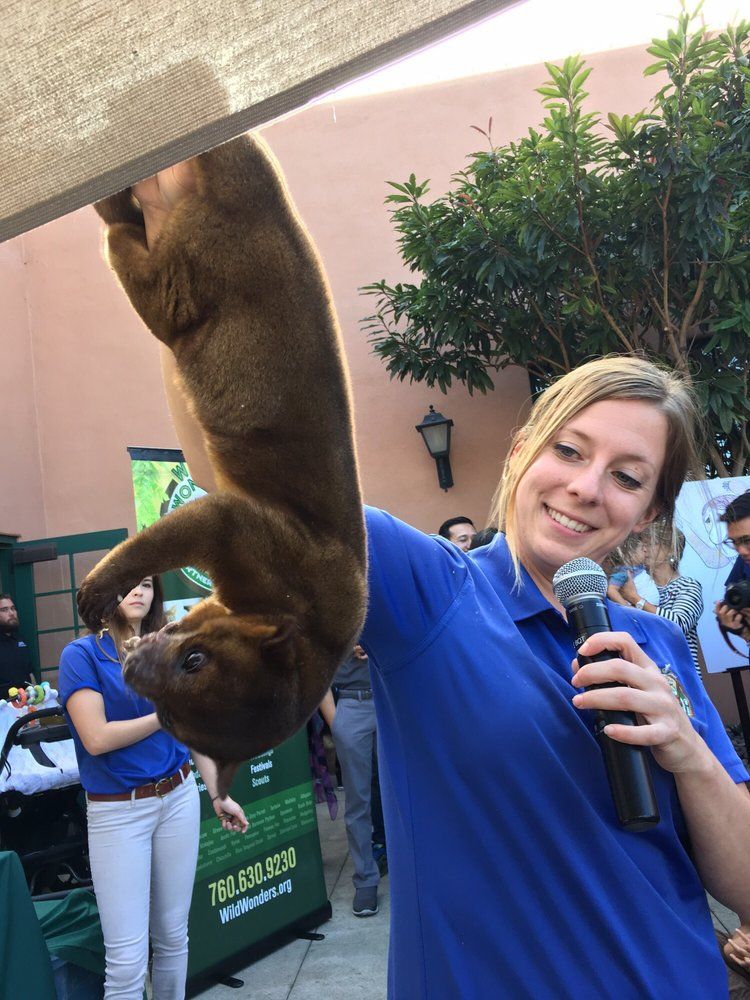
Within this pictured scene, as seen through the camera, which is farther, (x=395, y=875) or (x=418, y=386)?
(x=418, y=386)

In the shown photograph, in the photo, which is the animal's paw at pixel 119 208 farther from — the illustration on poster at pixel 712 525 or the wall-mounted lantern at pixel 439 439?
the wall-mounted lantern at pixel 439 439

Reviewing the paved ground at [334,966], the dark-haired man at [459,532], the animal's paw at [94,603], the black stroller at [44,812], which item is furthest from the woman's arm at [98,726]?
the dark-haired man at [459,532]

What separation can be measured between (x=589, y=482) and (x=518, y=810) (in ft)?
1.92

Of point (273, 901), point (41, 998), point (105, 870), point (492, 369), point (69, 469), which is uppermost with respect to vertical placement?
point (492, 369)

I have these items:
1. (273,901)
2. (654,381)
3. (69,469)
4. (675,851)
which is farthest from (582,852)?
(69,469)

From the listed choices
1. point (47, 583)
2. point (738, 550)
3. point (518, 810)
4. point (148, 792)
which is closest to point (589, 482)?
point (518, 810)

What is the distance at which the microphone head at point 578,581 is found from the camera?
1470mm

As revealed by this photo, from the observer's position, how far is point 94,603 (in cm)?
86

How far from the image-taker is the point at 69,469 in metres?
9.53

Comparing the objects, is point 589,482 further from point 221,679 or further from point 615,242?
point 615,242

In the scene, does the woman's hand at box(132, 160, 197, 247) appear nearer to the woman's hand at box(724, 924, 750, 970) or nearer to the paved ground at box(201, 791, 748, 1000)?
the woman's hand at box(724, 924, 750, 970)

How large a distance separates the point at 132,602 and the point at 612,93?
8.35 m

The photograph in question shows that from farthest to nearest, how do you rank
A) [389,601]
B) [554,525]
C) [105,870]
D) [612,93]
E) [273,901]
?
1. [612,93]
2. [273,901]
3. [105,870]
4. [554,525]
5. [389,601]

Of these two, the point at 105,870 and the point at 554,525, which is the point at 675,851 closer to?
the point at 554,525
